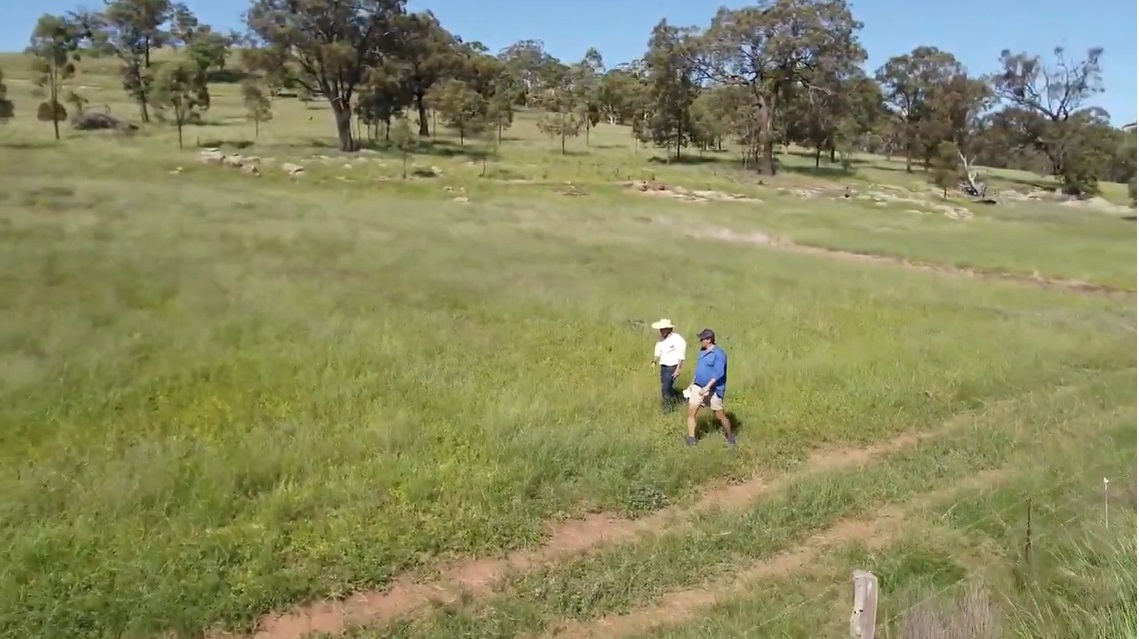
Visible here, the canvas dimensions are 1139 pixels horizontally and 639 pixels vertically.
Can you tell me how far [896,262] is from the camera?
1294 inches

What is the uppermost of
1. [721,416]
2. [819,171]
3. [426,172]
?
[819,171]

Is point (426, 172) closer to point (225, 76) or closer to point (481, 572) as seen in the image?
point (481, 572)

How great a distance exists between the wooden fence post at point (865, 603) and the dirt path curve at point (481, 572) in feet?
12.0

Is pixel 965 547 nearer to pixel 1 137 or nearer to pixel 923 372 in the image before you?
pixel 923 372

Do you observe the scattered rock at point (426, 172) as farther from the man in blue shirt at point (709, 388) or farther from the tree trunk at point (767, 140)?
the man in blue shirt at point (709, 388)

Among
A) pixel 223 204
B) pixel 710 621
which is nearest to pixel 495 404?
pixel 710 621

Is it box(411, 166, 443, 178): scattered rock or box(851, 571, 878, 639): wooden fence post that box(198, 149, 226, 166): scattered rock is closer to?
box(411, 166, 443, 178): scattered rock

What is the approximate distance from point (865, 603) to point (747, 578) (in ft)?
9.60

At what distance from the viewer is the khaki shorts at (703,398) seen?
472 inches

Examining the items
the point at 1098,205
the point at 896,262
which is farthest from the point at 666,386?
the point at 1098,205

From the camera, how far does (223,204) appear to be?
3058 cm

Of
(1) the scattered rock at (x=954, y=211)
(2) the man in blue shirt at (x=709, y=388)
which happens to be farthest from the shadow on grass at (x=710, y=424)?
(1) the scattered rock at (x=954, y=211)

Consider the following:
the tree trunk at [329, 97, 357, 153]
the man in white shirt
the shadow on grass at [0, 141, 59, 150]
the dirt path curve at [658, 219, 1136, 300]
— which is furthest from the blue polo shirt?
the tree trunk at [329, 97, 357, 153]

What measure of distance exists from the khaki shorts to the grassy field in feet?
2.01
